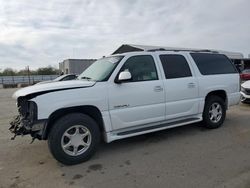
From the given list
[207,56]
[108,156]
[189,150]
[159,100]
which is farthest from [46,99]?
[207,56]

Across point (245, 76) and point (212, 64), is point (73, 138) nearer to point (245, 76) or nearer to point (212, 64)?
point (212, 64)

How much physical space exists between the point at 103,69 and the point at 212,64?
2.96 meters

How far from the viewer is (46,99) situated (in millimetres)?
3854

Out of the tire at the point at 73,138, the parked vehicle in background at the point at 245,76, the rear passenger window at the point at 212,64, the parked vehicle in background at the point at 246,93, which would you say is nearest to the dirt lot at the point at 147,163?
the tire at the point at 73,138

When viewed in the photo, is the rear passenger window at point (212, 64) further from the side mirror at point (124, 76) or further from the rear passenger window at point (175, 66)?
the side mirror at point (124, 76)

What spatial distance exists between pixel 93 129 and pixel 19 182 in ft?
4.63

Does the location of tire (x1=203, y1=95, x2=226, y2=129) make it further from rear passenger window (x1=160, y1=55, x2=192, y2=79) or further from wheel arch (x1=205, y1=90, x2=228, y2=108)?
rear passenger window (x1=160, y1=55, x2=192, y2=79)

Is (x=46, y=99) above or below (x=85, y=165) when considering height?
above

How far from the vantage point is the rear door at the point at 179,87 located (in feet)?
16.7

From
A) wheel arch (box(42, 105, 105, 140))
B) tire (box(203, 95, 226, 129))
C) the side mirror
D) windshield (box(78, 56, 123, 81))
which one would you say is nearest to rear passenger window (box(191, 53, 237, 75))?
tire (box(203, 95, 226, 129))

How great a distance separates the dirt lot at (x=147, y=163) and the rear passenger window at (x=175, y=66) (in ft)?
4.69

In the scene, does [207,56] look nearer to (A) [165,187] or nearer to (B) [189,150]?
(B) [189,150]

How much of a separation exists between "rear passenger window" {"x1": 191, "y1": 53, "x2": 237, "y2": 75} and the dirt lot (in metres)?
1.54

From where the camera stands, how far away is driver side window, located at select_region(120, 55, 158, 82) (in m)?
4.73
